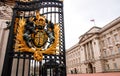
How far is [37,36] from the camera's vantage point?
342 centimetres

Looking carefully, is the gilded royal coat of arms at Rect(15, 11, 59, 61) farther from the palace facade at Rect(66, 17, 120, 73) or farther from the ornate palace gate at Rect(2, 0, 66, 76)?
the palace facade at Rect(66, 17, 120, 73)

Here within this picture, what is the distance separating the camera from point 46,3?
3.89 metres

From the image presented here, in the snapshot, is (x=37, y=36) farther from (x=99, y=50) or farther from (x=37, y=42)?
(x=99, y=50)

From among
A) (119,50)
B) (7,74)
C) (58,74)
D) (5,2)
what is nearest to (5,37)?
(5,2)

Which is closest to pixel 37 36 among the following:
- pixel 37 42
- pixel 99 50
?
pixel 37 42

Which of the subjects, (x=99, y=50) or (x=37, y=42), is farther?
(x=99, y=50)

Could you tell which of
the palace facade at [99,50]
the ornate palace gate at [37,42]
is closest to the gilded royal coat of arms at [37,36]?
the ornate palace gate at [37,42]

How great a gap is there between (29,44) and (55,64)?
816 millimetres

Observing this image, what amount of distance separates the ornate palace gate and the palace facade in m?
26.1

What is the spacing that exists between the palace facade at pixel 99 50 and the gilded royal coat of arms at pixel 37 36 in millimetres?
26218

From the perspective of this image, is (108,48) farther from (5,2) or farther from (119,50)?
(5,2)

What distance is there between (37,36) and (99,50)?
3302cm

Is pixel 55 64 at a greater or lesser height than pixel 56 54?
lesser

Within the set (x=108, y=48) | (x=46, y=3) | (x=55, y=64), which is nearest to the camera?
(x=55, y=64)
